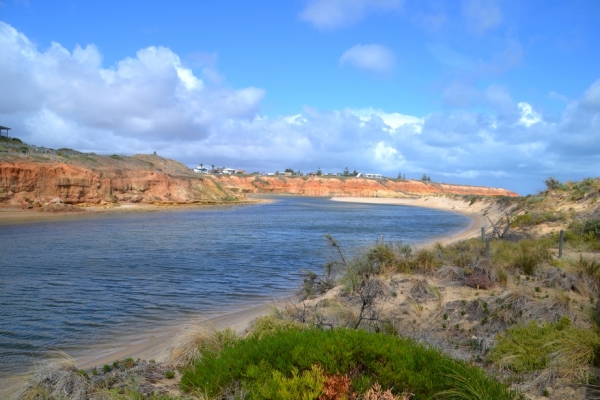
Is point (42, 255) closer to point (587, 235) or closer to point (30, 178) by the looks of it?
point (587, 235)

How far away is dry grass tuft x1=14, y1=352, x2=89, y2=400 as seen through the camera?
5270 millimetres

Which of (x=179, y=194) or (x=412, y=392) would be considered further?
(x=179, y=194)

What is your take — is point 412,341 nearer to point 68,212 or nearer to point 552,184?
point 552,184

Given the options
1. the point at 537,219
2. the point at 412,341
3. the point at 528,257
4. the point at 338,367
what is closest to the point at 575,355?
the point at 412,341

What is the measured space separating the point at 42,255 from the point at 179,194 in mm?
47992

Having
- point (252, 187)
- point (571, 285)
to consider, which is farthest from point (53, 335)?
point (252, 187)

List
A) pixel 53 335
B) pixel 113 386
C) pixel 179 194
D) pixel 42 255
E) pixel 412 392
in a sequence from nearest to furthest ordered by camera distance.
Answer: pixel 412 392 < pixel 113 386 < pixel 53 335 < pixel 42 255 < pixel 179 194

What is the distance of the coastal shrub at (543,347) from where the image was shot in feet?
20.1

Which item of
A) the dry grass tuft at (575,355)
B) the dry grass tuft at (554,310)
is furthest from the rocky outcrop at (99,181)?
the dry grass tuft at (575,355)

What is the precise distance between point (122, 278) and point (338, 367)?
1309 cm

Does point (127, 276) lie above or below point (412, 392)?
below

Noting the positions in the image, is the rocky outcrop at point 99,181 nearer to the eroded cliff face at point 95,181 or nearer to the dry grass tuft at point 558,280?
the eroded cliff face at point 95,181

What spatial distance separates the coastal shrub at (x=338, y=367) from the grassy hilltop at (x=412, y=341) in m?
0.01

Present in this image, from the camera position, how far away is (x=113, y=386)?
5789 millimetres
